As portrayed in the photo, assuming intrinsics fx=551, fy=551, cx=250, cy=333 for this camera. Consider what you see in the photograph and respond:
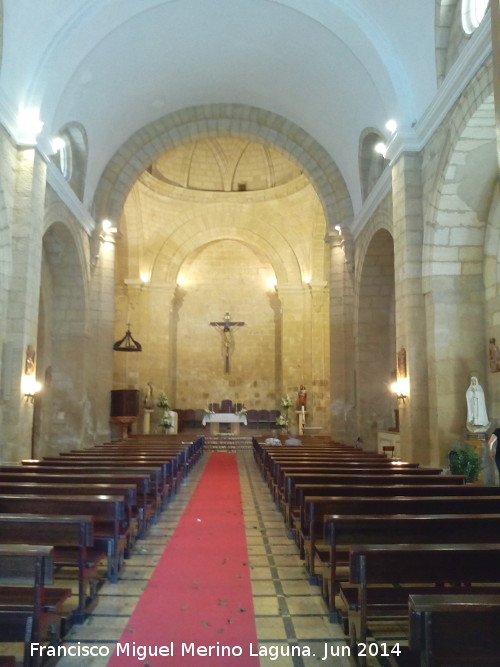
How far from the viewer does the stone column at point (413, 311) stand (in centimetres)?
1019

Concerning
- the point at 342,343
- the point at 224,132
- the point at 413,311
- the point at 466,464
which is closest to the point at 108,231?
the point at 224,132

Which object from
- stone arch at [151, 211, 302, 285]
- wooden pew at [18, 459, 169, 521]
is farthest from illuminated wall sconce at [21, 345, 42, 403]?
stone arch at [151, 211, 302, 285]

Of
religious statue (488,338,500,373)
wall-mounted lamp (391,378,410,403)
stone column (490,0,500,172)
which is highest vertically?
stone column (490,0,500,172)

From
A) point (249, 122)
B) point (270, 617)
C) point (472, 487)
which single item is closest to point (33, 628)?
point (270, 617)

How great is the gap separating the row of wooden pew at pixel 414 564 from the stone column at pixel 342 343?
9452mm

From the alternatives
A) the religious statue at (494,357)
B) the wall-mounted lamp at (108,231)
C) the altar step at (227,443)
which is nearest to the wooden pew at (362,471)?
the religious statue at (494,357)

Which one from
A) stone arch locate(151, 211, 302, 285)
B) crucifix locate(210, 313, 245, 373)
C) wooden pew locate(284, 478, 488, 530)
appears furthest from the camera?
crucifix locate(210, 313, 245, 373)

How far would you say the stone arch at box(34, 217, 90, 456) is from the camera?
46.5 ft

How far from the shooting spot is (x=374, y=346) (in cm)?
1477

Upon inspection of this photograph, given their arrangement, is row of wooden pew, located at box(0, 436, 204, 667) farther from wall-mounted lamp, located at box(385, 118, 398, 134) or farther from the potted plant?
wall-mounted lamp, located at box(385, 118, 398, 134)

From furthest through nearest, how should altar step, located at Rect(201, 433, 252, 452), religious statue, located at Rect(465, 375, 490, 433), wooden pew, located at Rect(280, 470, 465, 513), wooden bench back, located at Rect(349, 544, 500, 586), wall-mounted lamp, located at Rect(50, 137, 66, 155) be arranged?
altar step, located at Rect(201, 433, 252, 452) → wall-mounted lamp, located at Rect(50, 137, 66, 155) → religious statue, located at Rect(465, 375, 490, 433) → wooden pew, located at Rect(280, 470, 465, 513) → wooden bench back, located at Rect(349, 544, 500, 586)

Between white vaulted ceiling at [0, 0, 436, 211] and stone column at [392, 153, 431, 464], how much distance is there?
125 cm

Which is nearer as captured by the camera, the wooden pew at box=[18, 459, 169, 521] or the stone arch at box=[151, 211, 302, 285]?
Answer: the wooden pew at box=[18, 459, 169, 521]

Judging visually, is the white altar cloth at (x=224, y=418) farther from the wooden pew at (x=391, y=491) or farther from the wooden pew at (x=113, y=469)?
the wooden pew at (x=391, y=491)
